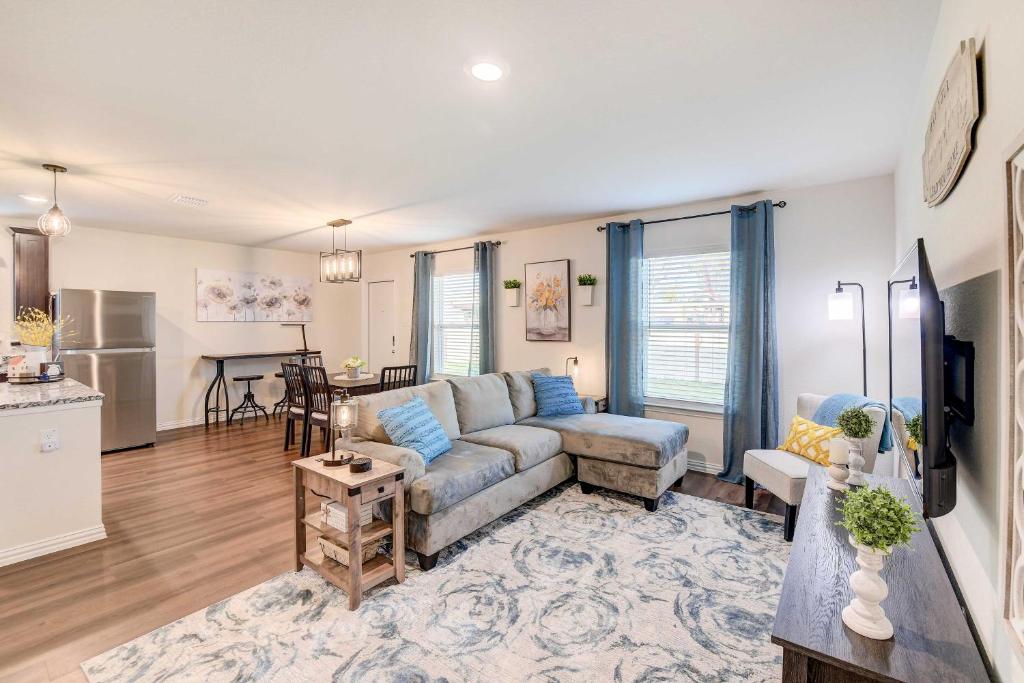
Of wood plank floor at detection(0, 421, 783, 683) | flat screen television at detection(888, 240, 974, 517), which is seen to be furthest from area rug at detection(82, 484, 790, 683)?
flat screen television at detection(888, 240, 974, 517)

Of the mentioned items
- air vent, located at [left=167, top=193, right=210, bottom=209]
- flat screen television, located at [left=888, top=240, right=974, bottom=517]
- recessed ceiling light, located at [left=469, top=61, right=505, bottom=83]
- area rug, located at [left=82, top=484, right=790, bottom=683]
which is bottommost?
area rug, located at [left=82, top=484, right=790, bottom=683]

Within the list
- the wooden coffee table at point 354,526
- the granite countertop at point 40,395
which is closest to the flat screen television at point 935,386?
the wooden coffee table at point 354,526

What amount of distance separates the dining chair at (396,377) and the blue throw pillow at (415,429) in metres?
2.08

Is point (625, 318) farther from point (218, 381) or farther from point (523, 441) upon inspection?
point (218, 381)

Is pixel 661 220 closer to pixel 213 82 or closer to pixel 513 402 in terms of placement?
pixel 513 402

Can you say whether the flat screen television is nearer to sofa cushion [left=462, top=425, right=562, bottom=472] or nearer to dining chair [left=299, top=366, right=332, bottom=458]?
sofa cushion [left=462, top=425, right=562, bottom=472]

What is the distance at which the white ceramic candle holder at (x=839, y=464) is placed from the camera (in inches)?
87.3

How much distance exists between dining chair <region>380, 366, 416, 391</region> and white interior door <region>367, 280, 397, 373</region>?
1655 mm

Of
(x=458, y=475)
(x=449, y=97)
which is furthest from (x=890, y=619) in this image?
(x=449, y=97)

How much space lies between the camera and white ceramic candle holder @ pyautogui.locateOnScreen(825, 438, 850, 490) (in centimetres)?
222

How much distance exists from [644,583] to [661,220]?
3.29 meters

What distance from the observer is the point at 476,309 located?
19.7 ft

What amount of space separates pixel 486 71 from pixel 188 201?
11.5 feet

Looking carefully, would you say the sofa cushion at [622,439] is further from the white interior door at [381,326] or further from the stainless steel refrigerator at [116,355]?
the stainless steel refrigerator at [116,355]
